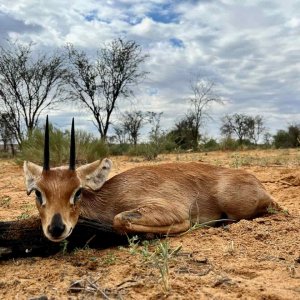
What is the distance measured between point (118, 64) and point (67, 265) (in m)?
33.8

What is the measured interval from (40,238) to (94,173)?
0.94 meters

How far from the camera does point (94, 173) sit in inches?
189

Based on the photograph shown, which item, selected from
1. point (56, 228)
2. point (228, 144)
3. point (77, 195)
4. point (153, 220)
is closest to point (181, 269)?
point (56, 228)

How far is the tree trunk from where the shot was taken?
4.04 meters

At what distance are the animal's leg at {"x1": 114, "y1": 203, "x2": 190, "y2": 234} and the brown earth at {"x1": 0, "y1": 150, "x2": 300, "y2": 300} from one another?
6.4 inches

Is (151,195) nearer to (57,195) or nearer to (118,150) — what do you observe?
(57,195)

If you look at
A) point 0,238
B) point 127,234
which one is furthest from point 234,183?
point 0,238

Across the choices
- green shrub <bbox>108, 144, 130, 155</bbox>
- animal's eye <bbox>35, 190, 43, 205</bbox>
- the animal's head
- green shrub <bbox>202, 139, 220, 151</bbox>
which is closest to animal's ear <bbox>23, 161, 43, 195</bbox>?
the animal's head

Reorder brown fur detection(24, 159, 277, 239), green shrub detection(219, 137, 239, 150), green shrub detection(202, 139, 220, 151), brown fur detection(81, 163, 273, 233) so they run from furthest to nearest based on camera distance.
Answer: green shrub detection(202, 139, 220, 151) → green shrub detection(219, 137, 239, 150) → brown fur detection(81, 163, 273, 233) → brown fur detection(24, 159, 277, 239)

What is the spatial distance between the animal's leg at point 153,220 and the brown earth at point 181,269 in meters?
0.16

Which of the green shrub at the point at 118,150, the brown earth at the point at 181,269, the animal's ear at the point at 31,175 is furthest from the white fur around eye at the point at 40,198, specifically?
the green shrub at the point at 118,150

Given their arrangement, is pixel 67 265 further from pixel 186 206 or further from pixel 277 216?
pixel 277 216

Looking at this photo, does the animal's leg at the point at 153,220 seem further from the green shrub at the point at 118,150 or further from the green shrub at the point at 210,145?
the green shrub at the point at 210,145

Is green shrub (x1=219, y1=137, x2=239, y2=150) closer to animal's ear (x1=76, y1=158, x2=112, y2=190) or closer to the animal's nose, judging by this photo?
animal's ear (x1=76, y1=158, x2=112, y2=190)
